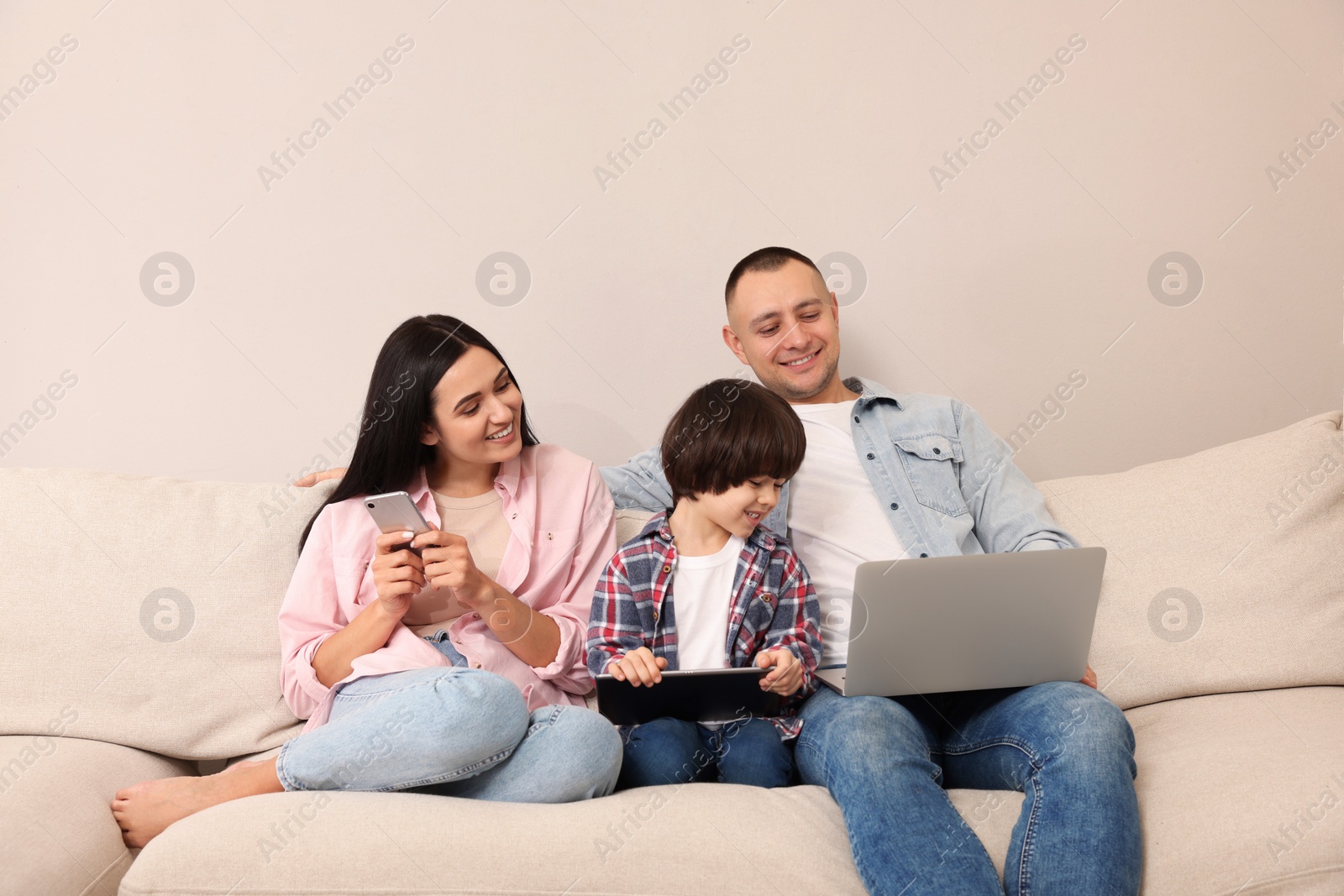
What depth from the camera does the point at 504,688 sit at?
4.43 ft

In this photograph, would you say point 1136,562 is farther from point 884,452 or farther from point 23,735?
point 23,735

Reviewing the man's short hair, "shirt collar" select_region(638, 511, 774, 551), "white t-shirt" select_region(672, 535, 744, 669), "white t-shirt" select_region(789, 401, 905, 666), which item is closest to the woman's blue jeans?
"white t-shirt" select_region(672, 535, 744, 669)

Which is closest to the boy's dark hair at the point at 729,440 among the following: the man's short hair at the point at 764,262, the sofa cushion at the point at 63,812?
the man's short hair at the point at 764,262

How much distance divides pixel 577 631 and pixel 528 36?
139cm

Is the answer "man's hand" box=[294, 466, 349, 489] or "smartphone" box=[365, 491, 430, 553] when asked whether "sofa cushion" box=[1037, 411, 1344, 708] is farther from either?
"man's hand" box=[294, 466, 349, 489]

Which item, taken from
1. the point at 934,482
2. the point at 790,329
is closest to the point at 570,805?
the point at 934,482

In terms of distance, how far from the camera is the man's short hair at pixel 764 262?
6.49 ft

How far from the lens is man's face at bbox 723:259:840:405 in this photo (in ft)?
6.36

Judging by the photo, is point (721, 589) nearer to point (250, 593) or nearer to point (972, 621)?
point (972, 621)

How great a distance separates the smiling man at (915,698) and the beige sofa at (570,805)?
7 cm

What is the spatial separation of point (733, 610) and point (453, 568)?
0.47m

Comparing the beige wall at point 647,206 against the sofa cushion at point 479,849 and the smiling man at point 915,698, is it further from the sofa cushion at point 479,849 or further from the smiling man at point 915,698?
the sofa cushion at point 479,849

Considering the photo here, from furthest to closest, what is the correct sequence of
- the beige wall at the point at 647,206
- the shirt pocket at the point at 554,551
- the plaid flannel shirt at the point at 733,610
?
the beige wall at the point at 647,206 < the shirt pocket at the point at 554,551 < the plaid flannel shirt at the point at 733,610

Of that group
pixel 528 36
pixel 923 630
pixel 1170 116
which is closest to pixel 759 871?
pixel 923 630
